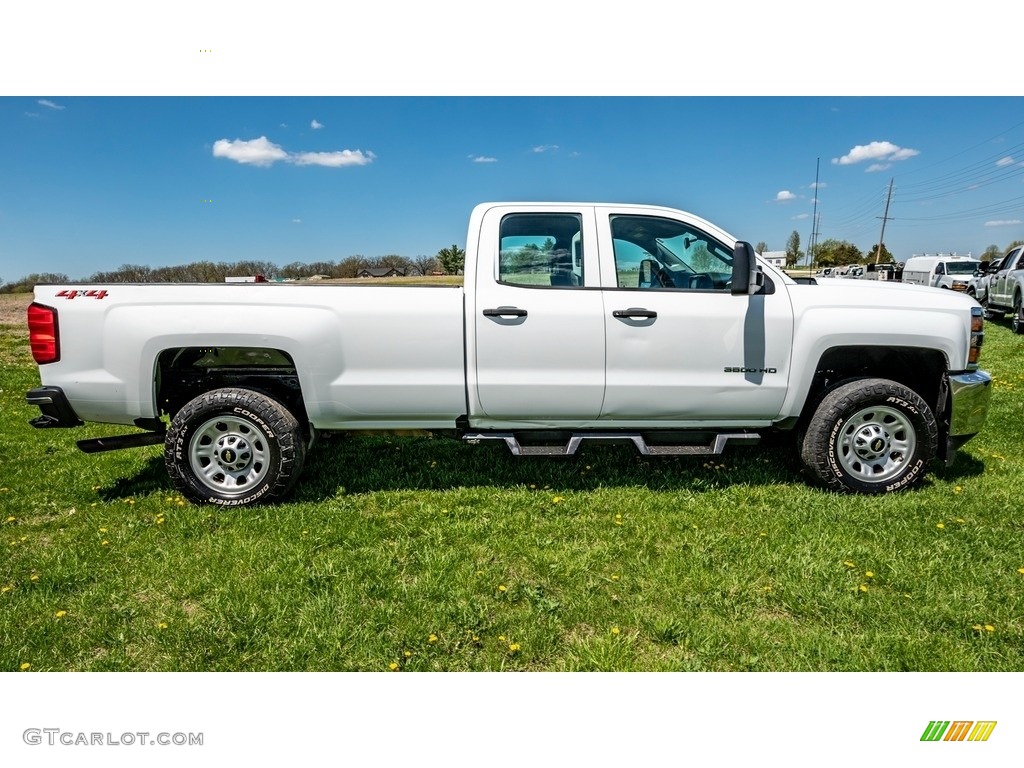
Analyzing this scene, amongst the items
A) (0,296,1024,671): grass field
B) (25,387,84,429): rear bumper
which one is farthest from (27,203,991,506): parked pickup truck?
(0,296,1024,671): grass field

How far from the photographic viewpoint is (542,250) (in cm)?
436

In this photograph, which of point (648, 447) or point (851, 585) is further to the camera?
point (648, 447)

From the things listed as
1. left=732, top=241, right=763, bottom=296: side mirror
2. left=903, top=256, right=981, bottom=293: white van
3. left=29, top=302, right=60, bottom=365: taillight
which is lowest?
left=29, top=302, right=60, bottom=365: taillight

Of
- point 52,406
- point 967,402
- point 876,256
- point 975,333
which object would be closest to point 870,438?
point 967,402

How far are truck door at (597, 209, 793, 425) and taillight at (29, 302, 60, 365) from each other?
3517 millimetres

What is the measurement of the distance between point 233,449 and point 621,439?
263 cm

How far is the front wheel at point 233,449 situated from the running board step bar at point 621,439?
47.9 inches

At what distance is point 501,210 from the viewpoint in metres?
4.36

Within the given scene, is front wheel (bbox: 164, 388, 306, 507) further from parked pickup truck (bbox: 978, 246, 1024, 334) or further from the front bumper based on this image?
parked pickup truck (bbox: 978, 246, 1024, 334)

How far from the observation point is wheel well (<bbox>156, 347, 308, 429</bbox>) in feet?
14.1

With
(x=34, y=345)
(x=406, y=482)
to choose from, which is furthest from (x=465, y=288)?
(x=34, y=345)
